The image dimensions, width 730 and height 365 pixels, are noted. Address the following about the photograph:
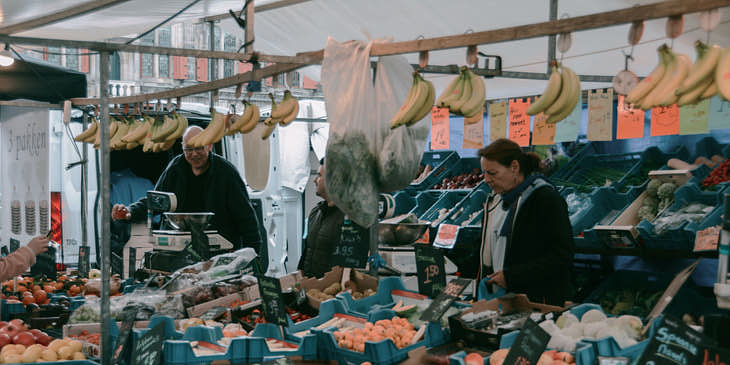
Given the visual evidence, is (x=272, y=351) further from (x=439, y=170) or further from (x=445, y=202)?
(x=439, y=170)

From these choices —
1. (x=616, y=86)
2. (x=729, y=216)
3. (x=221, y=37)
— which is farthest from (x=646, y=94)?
(x=221, y=37)

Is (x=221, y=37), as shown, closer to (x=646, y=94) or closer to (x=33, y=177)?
(x=33, y=177)

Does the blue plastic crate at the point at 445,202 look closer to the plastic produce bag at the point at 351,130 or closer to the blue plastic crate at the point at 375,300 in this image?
the blue plastic crate at the point at 375,300

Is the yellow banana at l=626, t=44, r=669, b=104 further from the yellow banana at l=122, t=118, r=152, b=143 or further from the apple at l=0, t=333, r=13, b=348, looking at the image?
the yellow banana at l=122, t=118, r=152, b=143

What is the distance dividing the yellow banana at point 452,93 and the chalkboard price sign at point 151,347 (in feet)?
4.27

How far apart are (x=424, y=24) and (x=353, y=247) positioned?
84.6 inches

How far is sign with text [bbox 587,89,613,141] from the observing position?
14.5ft

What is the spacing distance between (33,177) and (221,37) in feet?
56.0

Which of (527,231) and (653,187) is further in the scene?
(653,187)

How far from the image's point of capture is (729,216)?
90.7 inches

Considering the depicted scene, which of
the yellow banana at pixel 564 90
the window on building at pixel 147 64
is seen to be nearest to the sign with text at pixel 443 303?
the yellow banana at pixel 564 90

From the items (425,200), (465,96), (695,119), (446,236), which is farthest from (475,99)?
(425,200)

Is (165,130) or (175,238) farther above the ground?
(165,130)

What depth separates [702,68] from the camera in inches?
75.7
